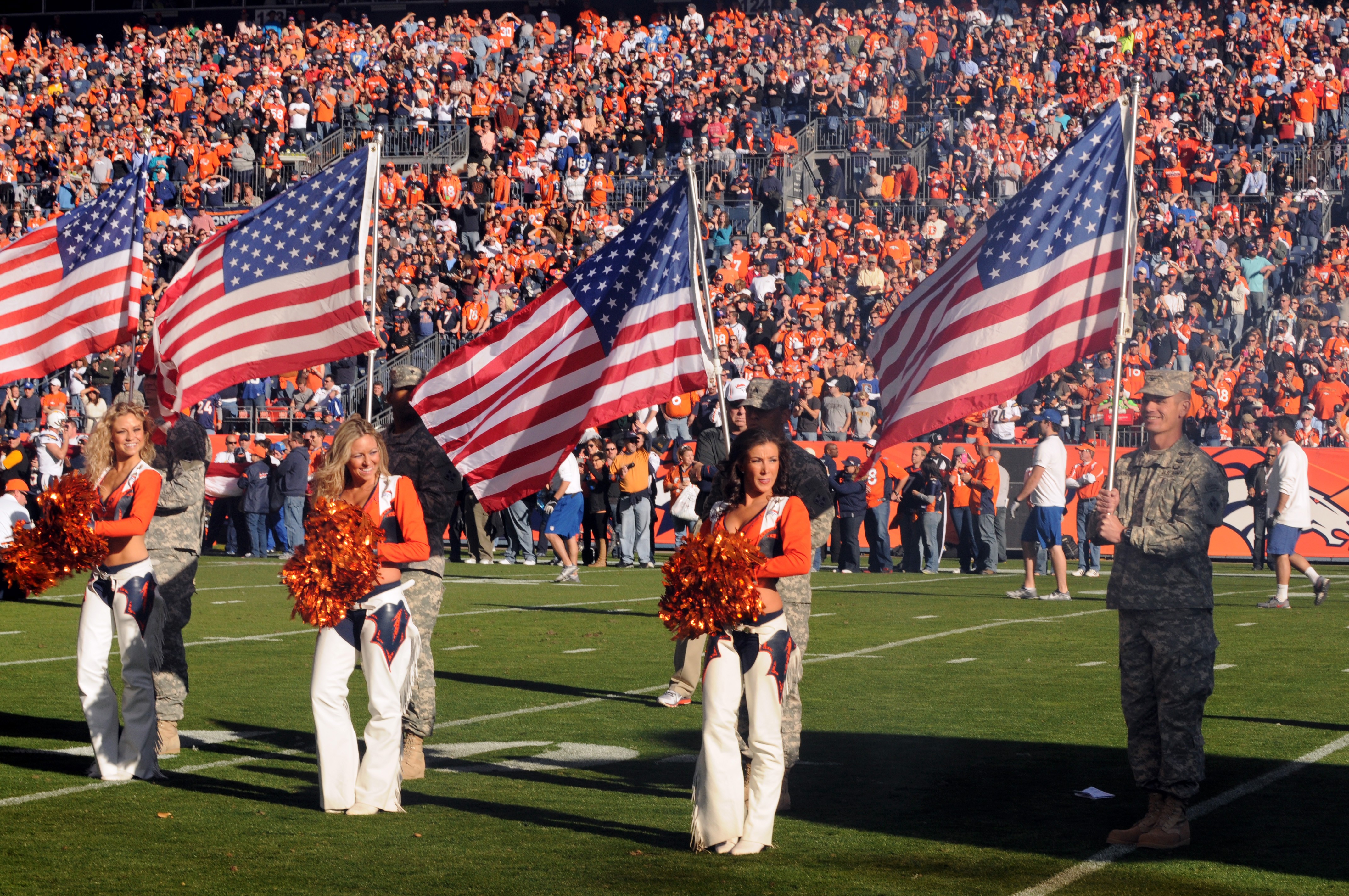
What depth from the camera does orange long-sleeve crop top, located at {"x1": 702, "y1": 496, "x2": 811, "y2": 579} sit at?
7.05 meters

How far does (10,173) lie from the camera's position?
132ft

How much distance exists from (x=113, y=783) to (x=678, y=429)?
752 inches

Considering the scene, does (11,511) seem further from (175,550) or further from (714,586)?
(714,586)

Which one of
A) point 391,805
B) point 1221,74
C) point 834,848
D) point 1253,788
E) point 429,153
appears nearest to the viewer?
point 834,848

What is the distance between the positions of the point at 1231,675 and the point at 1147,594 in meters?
5.61

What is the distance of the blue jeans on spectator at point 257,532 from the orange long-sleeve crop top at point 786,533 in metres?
19.7

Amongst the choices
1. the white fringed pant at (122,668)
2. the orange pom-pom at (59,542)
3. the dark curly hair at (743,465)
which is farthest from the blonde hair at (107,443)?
the dark curly hair at (743,465)

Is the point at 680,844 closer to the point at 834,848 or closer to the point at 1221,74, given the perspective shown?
the point at 834,848

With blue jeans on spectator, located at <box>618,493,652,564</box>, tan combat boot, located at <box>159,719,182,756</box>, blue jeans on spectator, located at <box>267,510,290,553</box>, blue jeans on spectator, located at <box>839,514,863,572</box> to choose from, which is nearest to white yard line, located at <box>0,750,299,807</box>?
tan combat boot, located at <box>159,719,182,756</box>

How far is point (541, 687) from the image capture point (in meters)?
11.8

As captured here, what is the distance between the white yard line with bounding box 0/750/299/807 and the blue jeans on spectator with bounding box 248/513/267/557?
17087 mm

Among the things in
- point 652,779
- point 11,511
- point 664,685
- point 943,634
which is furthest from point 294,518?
point 652,779

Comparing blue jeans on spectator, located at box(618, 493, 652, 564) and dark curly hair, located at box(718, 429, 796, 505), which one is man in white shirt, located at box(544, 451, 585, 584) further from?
dark curly hair, located at box(718, 429, 796, 505)

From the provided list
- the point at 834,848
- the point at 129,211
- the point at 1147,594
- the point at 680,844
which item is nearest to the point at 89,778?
the point at 680,844
